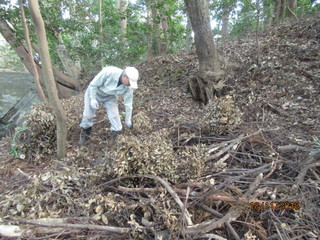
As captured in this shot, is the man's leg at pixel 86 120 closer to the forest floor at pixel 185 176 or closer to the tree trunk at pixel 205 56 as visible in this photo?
the forest floor at pixel 185 176

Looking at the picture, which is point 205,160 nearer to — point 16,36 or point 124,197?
point 124,197

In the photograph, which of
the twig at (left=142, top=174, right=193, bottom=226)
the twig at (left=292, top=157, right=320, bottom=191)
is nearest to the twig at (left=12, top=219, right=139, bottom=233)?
the twig at (left=142, top=174, right=193, bottom=226)

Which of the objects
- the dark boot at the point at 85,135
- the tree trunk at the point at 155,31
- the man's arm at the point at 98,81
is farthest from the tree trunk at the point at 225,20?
the dark boot at the point at 85,135

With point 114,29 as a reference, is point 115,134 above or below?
below

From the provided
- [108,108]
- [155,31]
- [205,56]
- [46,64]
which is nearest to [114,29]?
[155,31]

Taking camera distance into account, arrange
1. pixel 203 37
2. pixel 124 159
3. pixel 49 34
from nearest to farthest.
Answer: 1. pixel 124 159
2. pixel 203 37
3. pixel 49 34

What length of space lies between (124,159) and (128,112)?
1395 millimetres

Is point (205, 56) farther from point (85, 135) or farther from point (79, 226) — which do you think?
point (79, 226)

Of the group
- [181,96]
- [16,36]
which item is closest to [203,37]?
[181,96]

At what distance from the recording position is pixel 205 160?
8.15 ft
